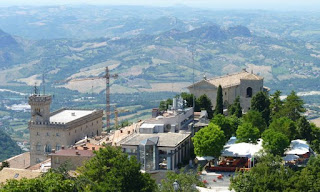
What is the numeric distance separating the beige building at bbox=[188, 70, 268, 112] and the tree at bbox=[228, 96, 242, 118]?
3.82 metres

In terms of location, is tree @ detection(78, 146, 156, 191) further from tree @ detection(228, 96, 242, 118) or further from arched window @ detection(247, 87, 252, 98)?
arched window @ detection(247, 87, 252, 98)

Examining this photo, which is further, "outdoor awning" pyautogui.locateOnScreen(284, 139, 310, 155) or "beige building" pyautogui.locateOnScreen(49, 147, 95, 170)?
"beige building" pyautogui.locateOnScreen(49, 147, 95, 170)

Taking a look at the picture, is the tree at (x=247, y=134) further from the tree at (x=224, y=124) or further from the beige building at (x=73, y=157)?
the beige building at (x=73, y=157)

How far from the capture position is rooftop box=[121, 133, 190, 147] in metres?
67.5

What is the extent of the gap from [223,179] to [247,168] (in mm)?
3297

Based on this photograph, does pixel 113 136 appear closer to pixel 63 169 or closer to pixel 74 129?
pixel 74 129

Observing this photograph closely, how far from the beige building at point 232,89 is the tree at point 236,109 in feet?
12.5

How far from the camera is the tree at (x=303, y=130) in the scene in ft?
254

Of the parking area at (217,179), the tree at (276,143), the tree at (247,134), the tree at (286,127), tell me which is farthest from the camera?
the tree at (286,127)

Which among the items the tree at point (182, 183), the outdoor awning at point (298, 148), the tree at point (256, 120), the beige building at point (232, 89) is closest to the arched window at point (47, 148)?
the beige building at point (232, 89)

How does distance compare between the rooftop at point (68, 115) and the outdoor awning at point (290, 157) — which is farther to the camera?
the rooftop at point (68, 115)

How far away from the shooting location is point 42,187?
45.5 meters

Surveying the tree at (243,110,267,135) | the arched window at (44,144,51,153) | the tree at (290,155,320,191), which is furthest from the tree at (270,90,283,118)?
the arched window at (44,144,51,153)

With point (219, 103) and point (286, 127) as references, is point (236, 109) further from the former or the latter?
point (286, 127)
